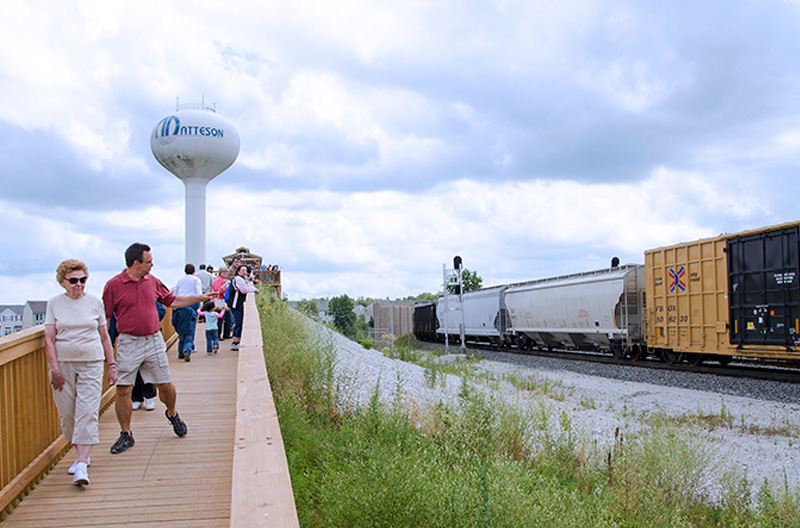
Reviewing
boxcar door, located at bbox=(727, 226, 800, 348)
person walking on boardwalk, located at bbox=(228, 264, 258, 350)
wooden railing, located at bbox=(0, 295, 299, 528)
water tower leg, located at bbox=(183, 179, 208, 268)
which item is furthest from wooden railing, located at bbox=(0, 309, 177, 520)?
water tower leg, located at bbox=(183, 179, 208, 268)

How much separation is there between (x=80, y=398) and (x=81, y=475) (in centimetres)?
65

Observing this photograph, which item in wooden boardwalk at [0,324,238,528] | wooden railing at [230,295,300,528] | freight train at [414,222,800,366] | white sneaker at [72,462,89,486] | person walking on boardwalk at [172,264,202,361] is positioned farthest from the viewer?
freight train at [414,222,800,366]

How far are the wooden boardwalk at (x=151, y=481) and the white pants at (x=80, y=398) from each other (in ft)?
1.61

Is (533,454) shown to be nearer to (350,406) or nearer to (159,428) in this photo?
(350,406)

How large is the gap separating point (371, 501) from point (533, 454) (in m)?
4.02

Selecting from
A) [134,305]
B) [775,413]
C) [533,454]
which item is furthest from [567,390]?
[134,305]

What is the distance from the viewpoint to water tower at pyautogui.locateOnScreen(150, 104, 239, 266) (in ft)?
116

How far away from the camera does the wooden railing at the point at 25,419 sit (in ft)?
16.0

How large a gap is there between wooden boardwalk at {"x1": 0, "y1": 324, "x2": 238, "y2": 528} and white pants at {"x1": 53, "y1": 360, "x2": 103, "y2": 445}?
491 mm

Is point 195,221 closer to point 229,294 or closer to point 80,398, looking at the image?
point 229,294

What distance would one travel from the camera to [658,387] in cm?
1459

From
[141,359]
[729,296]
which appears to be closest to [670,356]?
[729,296]

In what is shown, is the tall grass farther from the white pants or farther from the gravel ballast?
the white pants

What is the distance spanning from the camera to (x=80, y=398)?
17.4 feet
